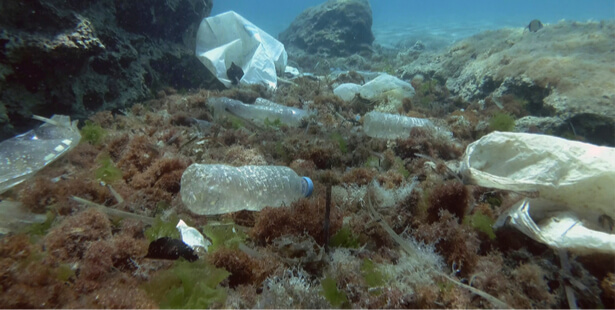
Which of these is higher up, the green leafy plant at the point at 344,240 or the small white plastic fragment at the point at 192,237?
the small white plastic fragment at the point at 192,237

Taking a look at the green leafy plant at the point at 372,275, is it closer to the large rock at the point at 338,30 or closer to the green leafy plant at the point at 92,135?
the green leafy plant at the point at 92,135

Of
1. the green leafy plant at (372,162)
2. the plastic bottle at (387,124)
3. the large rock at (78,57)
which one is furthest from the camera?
the plastic bottle at (387,124)

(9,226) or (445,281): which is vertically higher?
(9,226)

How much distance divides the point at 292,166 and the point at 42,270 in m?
2.36

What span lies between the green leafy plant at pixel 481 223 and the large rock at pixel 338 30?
17.0 m

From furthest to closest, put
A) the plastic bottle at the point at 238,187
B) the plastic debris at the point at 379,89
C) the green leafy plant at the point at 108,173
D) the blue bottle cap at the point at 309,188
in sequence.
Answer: the plastic debris at the point at 379,89, the green leafy plant at the point at 108,173, the blue bottle cap at the point at 309,188, the plastic bottle at the point at 238,187

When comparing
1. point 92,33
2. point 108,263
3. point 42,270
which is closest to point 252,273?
point 108,263

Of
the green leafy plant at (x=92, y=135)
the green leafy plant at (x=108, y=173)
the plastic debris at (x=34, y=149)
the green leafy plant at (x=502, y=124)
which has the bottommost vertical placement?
the green leafy plant at (x=502, y=124)

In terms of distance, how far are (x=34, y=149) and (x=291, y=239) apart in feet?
11.3

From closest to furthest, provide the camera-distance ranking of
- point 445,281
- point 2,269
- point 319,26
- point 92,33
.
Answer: point 2,269, point 445,281, point 92,33, point 319,26

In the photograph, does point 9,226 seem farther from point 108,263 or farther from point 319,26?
point 319,26

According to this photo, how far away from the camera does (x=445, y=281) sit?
1861 millimetres

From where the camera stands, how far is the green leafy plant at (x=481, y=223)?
227 centimetres

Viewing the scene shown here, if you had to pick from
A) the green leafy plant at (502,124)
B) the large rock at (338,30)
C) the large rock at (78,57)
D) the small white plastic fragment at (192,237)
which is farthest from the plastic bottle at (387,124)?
the large rock at (338,30)
